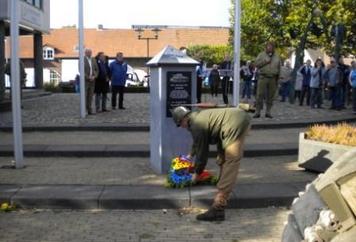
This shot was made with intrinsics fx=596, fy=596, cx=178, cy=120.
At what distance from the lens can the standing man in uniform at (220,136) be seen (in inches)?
263

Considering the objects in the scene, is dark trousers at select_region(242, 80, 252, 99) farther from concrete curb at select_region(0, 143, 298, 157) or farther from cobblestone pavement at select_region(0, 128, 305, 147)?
concrete curb at select_region(0, 143, 298, 157)

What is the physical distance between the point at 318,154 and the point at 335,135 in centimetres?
38

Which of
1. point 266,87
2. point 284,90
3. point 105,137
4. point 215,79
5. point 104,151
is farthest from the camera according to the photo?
point 215,79

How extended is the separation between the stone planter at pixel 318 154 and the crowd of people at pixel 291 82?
503 centimetres

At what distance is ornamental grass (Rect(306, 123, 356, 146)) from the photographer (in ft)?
29.0

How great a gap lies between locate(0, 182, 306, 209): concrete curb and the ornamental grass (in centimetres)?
140

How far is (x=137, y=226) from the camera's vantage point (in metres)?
6.75

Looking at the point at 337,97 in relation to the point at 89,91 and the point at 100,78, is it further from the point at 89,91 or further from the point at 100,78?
the point at 89,91

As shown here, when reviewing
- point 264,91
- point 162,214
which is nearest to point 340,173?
point 162,214

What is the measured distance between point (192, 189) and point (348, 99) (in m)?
14.3

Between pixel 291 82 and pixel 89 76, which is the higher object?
pixel 89 76

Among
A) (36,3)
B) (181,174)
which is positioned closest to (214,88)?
(36,3)

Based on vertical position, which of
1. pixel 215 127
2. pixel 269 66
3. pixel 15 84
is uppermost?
pixel 269 66

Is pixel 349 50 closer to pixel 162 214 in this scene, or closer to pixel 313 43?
pixel 313 43
